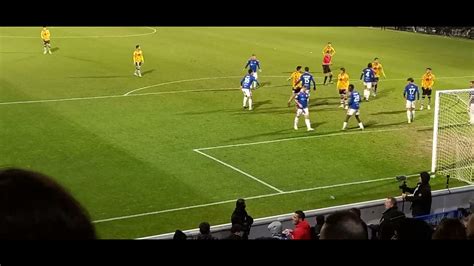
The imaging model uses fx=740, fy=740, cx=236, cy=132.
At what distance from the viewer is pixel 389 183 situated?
17297 mm

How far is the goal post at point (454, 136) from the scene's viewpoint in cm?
1819

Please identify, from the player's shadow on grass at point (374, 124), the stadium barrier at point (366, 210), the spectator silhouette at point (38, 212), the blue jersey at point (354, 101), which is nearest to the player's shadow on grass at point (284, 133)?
the blue jersey at point (354, 101)

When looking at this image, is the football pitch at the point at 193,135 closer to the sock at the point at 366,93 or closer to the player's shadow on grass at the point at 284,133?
the player's shadow on grass at the point at 284,133

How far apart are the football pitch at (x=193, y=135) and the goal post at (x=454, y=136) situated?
19.9 inches

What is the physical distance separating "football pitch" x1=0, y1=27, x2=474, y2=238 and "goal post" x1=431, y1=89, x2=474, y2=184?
19.9 inches

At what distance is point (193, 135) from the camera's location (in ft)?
69.4

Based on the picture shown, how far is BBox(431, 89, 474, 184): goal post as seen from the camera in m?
18.2

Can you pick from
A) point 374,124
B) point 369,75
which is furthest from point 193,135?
point 369,75

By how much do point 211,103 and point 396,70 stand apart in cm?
1311

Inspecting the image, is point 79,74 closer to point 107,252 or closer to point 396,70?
point 396,70

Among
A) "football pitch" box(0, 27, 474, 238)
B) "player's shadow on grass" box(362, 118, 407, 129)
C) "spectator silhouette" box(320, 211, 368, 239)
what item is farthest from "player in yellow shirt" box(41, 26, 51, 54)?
"spectator silhouette" box(320, 211, 368, 239)

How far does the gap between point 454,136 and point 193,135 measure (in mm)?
7319

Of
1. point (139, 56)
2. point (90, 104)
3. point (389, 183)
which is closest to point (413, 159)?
point (389, 183)

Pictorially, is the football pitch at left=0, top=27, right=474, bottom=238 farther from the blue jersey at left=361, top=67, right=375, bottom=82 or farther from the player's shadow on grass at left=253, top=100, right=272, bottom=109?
the blue jersey at left=361, top=67, right=375, bottom=82
